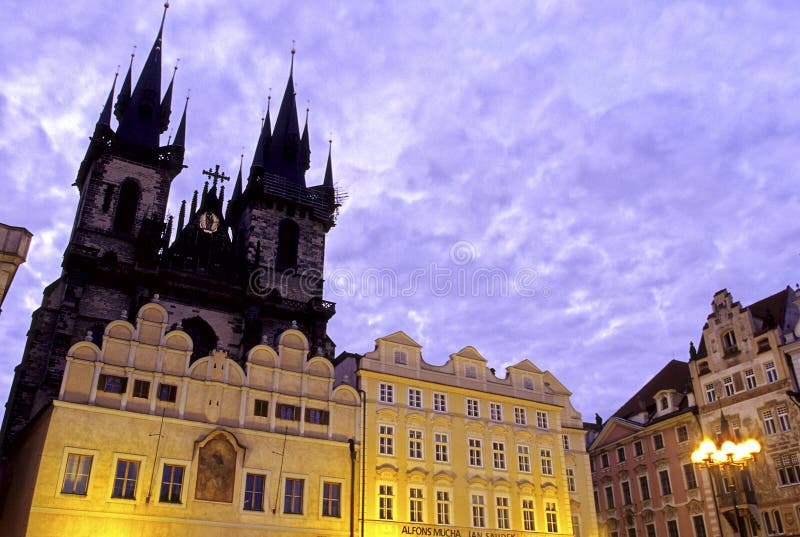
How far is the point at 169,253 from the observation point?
158ft

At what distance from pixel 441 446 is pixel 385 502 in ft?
13.8

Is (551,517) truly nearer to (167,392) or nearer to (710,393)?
(710,393)

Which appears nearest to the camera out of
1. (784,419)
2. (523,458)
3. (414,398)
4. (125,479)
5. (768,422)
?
(125,479)

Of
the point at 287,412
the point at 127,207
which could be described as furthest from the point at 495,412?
the point at 127,207

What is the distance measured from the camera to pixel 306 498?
29172 millimetres

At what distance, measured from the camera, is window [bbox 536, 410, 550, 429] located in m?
38.0

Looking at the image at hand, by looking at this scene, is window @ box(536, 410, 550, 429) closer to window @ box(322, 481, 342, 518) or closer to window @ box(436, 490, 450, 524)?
window @ box(436, 490, 450, 524)

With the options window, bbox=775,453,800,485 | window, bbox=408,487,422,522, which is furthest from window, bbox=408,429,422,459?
window, bbox=775,453,800,485

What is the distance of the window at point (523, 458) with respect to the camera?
118 ft

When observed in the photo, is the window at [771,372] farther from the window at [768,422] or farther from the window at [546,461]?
the window at [546,461]

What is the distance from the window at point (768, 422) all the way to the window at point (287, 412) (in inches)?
1052

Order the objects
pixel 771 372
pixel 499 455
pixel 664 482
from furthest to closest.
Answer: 1. pixel 664 482
2. pixel 771 372
3. pixel 499 455

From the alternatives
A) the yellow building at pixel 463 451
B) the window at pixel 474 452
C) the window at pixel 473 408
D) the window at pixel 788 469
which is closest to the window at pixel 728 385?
the window at pixel 788 469

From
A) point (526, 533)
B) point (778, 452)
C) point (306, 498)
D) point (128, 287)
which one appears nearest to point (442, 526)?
point (526, 533)
